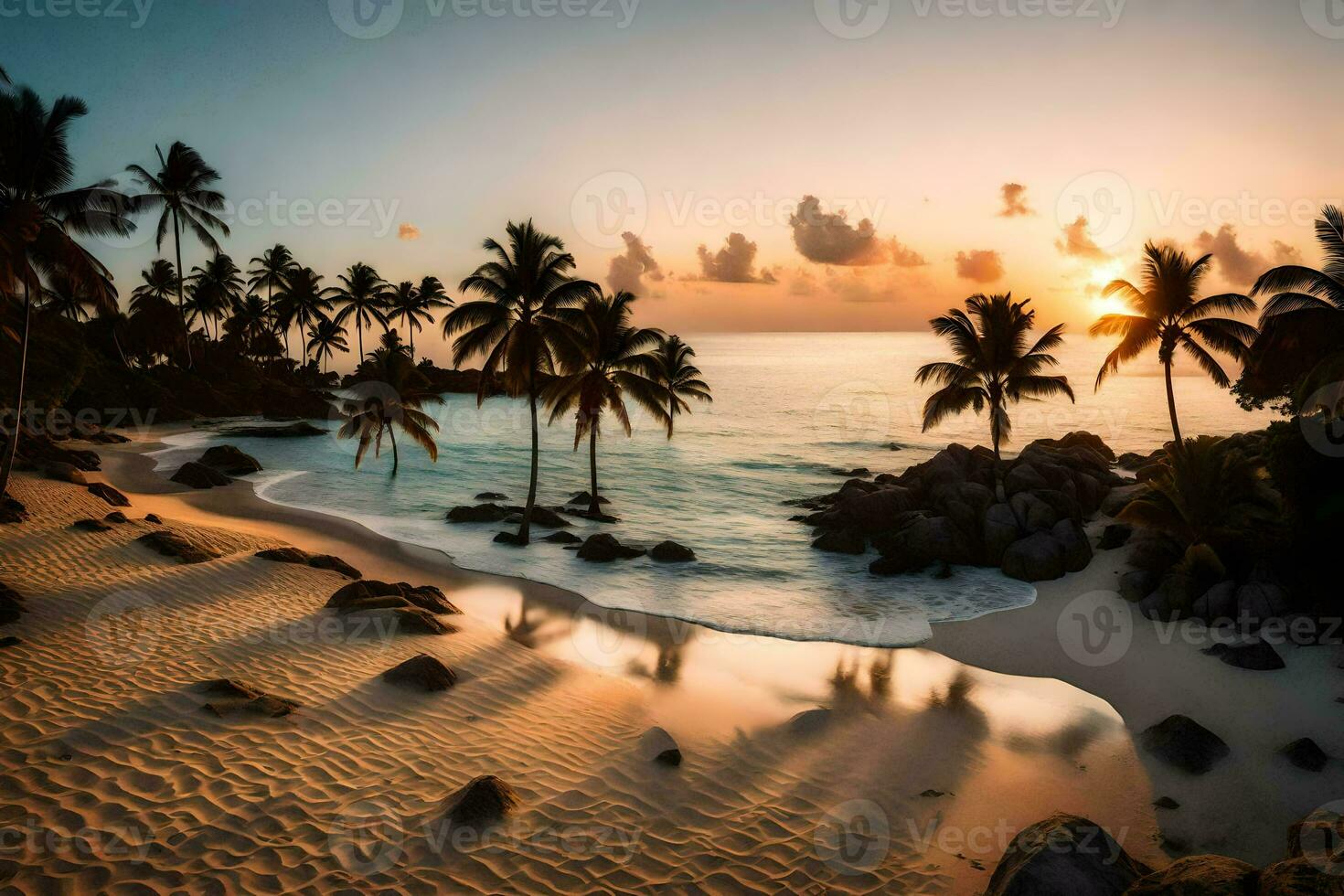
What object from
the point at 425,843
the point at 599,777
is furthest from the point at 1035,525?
the point at 425,843

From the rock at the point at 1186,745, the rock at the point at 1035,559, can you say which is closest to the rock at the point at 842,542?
the rock at the point at 1035,559

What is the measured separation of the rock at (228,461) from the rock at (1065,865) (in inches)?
1597

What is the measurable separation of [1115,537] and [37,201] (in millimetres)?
35536

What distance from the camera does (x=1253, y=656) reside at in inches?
507

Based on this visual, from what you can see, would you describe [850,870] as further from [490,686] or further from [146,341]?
[146,341]

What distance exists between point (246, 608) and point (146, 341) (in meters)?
63.3

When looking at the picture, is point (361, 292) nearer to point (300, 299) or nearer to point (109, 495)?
point (300, 299)

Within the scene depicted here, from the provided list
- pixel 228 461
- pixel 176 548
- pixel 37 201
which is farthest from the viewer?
pixel 228 461

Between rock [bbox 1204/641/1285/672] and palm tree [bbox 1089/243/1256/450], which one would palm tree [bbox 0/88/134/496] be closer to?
rock [bbox 1204/641/1285/672]

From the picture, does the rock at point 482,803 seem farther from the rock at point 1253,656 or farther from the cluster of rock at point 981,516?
the cluster of rock at point 981,516

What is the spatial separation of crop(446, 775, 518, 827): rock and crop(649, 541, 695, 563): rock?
15.4m

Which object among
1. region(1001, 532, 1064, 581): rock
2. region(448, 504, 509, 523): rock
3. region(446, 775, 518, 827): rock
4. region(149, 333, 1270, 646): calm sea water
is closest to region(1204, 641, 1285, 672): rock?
region(149, 333, 1270, 646): calm sea water

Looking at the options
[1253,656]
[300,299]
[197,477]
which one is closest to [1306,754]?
[1253,656]

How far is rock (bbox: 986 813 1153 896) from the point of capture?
627 cm
